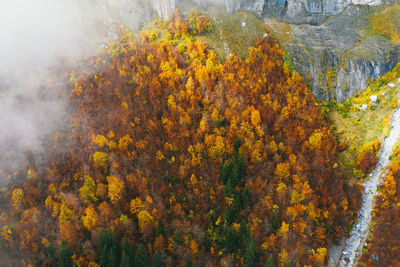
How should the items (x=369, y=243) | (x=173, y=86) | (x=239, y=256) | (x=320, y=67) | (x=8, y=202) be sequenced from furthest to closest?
(x=320, y=67) → (x=173, y=86) → (x=8, y=202) → (x=369, y=243) → (x=239, y=256)

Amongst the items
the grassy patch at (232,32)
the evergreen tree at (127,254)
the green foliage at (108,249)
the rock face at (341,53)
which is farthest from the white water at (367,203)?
the grassy patch at (232,32)

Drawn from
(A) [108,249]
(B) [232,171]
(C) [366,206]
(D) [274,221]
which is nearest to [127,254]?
(A) [108,249]

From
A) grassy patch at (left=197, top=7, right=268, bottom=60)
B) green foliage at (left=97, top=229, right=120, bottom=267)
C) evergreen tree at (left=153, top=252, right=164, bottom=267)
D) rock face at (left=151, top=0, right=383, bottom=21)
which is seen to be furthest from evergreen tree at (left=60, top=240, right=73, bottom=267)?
rock face at (left=151, top=0, right=383, bottom=21)

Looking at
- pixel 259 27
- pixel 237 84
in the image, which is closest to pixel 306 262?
pixel 237 84

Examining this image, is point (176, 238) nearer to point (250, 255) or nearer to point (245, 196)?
point (250, 255)

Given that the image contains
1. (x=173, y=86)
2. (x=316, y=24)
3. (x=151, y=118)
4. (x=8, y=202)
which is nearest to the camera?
(x=8, y=202)

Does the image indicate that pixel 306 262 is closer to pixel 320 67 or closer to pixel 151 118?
pixel 151 118

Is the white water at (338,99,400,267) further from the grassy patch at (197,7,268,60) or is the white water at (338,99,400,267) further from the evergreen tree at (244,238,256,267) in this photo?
the grassy patch at (197,7,268,60)
